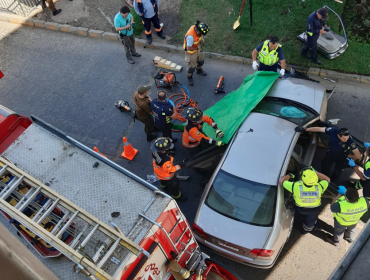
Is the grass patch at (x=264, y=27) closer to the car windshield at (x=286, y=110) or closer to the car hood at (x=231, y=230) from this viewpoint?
the car windshield at (x=286, y=110)

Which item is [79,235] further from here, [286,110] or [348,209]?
[286,110]

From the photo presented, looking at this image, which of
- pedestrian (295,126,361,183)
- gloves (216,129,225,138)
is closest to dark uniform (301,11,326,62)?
pedestrian (295,126,361,183)

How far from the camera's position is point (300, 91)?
21.1ft

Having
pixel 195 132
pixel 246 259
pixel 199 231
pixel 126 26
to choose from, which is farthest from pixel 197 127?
pixel 126 26

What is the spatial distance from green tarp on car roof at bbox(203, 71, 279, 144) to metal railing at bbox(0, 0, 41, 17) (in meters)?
8.19

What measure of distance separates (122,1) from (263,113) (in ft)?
23.6

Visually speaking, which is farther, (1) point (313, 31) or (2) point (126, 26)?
(2) point (126, 26)

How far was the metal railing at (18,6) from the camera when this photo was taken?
428 inches

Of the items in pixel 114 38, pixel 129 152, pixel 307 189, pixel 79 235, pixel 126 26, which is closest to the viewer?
pixel 79 235

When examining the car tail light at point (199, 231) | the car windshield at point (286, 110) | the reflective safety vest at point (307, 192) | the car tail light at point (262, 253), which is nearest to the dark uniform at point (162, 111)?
the car windshield at point (286, 110)

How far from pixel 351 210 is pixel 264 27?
243 inches

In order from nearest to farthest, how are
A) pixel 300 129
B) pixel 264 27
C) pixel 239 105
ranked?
pixel 300 129, pixel 239 105, pixel 264 27

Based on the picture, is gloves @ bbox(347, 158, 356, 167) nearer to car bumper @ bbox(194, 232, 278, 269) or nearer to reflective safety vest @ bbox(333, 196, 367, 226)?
reflective safety vest @ bbox(333, 196, 367, 226)

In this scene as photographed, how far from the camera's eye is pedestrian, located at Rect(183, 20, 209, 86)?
23.9ft
